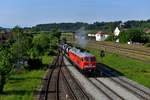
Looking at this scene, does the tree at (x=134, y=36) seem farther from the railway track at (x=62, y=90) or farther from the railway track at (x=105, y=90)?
A: the railway track at (x=105, y=90)

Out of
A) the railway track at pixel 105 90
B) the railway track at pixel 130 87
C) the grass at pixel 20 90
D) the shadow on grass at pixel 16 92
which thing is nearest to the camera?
the grass at pixel 20 90

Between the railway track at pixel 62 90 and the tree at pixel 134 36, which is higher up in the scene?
the tree at pixel 134 36

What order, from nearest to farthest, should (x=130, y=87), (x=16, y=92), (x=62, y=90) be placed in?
(x=16, y=92) < (x=62, y=90) < (x=130, y=87)

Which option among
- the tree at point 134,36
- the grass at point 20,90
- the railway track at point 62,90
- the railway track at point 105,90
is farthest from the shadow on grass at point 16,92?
the tree at point 134,36

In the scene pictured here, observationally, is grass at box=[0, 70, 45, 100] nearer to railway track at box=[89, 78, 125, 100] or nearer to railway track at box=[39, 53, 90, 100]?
railway track at box=[39, 53, 90, 100]

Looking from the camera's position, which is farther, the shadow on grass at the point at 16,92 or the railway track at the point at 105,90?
the shadow on grass at the point at 16,92

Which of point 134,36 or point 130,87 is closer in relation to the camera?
point 130,87

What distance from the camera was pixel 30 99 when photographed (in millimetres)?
31469

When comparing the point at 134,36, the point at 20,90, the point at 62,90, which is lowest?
the point at 62,90

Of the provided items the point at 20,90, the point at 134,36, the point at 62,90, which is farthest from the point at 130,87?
the point at 134,36

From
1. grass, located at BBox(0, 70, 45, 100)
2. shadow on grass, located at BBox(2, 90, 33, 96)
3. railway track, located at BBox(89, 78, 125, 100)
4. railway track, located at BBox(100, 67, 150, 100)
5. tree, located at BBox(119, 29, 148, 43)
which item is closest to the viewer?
grass, located at BBox(0, 70, 45, 100)

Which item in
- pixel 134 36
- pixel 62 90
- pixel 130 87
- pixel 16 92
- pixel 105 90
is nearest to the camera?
pixel 16 92

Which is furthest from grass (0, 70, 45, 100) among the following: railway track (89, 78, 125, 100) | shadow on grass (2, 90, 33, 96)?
railway track (89, 78, 125, 100)

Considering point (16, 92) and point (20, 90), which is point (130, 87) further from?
point (16, 92)
